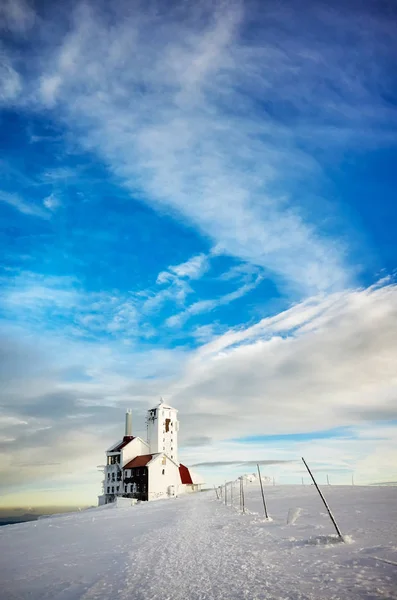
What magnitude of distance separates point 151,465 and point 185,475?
1547 centimetres

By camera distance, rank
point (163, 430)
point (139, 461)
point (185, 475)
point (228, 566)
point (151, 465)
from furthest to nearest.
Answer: point (163, 430) → point (185, 475) → point (139, 461) → point (151, 465) → point (228, 566)

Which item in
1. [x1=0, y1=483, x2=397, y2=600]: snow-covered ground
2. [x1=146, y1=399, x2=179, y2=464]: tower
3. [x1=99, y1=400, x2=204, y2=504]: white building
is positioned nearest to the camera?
[x1=0, y1=483, x2=397, y2=600]: snow-covered ground

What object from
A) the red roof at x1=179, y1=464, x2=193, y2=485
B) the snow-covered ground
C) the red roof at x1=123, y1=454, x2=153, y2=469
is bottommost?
the snow-covered ground

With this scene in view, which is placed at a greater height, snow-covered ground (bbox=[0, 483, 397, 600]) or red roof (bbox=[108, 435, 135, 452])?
red roof (bbox=[108, 435, 135, 452])

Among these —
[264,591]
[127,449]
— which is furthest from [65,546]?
[127,449]

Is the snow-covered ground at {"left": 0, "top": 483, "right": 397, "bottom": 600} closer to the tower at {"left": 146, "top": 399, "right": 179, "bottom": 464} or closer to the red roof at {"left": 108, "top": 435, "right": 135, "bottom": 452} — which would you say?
the red roof at {"left": 108, "top": 435, "right": 135, "bottom": 452}

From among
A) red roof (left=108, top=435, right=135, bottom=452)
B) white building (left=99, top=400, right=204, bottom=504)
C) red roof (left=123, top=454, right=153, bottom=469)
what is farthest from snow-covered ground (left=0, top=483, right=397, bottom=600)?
red roof (left=108, top=435, right=135, bottom=452)

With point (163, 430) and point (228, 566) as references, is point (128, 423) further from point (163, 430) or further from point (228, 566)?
point (228, 566)

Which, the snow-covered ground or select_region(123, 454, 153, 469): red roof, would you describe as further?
select_region(123, 454, 153, 469): red roof

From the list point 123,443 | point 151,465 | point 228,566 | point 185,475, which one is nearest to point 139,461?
point 151,465

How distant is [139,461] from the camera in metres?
85.8

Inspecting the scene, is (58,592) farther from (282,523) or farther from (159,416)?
(159,416)

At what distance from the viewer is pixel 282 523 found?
20.5 meters

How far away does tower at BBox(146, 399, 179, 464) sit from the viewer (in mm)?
93812
